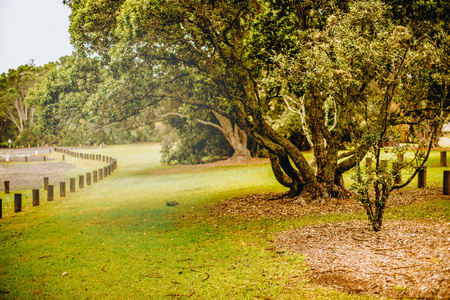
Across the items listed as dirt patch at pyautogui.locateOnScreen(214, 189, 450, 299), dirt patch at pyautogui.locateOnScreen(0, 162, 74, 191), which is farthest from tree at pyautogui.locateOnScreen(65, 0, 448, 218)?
dirt patch at pyautogui.locateOnScreen(0, 162, 74, 191)

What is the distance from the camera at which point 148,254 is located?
7219 mm

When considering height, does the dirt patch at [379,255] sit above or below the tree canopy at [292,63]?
below

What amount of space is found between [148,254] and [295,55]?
6224 mm

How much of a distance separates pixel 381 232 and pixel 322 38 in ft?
15.9

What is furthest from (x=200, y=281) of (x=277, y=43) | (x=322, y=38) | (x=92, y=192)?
(x=92, y=192)

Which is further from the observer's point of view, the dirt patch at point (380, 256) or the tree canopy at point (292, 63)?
the tree canopy at point (292, 63)

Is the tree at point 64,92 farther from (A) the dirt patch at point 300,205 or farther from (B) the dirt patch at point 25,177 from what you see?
(A) the dirt patch at point 300,205

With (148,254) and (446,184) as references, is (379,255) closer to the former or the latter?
(148,254)

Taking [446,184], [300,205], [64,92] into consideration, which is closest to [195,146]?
[64,92]

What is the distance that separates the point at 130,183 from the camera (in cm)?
1895

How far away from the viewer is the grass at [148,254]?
5484mm

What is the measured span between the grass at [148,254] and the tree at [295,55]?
249cm

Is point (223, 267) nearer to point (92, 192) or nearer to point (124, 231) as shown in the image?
point (124, 231)

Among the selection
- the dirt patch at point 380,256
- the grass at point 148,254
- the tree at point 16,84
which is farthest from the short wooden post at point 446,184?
the tree at point 16,84
